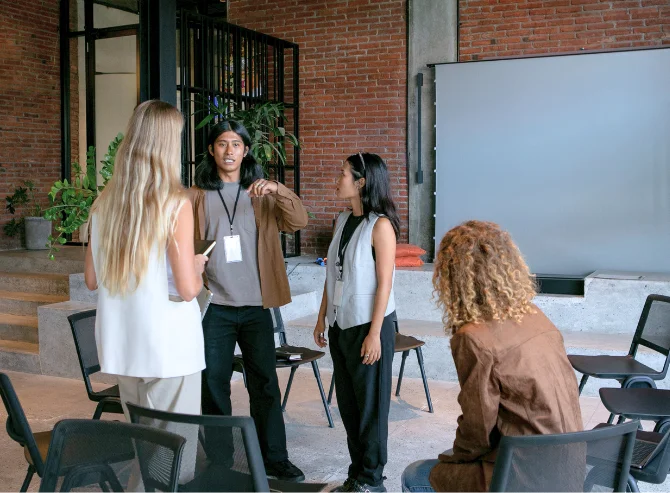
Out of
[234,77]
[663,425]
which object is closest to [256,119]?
[234,77]

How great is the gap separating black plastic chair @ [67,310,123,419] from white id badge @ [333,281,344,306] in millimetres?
1048

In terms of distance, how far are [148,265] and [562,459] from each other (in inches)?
51.8

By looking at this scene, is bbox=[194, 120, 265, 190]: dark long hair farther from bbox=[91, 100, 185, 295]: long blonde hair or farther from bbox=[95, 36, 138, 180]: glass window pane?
bbox=[95, 36, 138, 180]: glass window pane

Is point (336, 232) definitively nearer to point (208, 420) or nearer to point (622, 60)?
point (208, 420)

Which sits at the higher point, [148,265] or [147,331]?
[148,265]

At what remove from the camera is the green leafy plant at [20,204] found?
8.99 m

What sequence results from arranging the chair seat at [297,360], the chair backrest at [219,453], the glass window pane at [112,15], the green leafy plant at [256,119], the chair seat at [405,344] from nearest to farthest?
1. the chair backrest at [219,453]
2. the chair seat at [297,360]
3. the chair seat at [405,344]
4. the green leafy plant at [256,119]
5. the glass window pane at [112,15]

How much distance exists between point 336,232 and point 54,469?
1.86 meters

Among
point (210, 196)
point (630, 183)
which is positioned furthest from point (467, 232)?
Answer: point (630, 183)

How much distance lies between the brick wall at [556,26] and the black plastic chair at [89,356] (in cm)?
502

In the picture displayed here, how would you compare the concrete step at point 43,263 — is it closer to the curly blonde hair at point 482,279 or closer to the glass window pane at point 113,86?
the glass window pane at point 113,86

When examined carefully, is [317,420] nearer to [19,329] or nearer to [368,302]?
[368,302]

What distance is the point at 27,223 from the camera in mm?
9070

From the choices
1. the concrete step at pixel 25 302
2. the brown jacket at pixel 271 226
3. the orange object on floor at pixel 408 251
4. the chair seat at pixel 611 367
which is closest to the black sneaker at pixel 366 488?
the brown jacket at pixel 271 226
